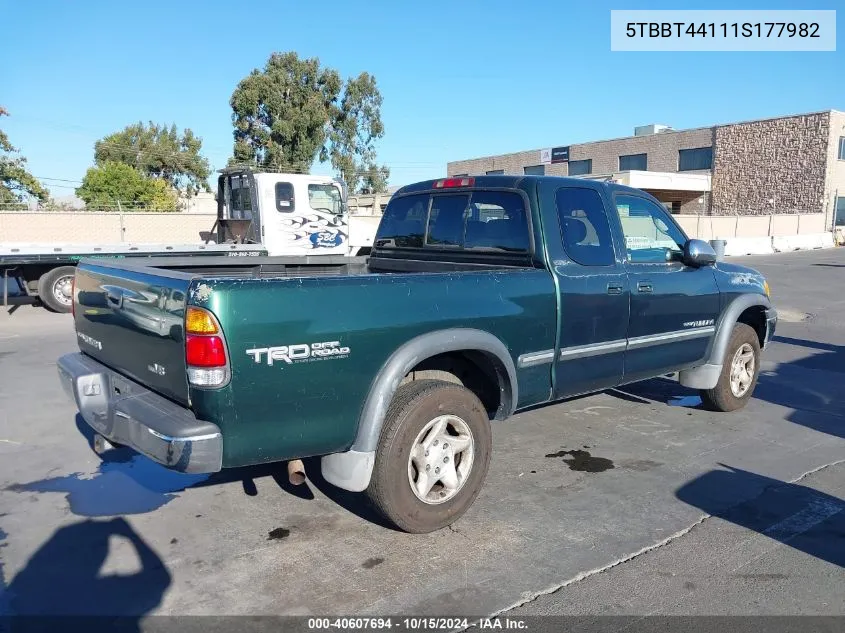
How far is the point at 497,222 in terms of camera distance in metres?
4.71

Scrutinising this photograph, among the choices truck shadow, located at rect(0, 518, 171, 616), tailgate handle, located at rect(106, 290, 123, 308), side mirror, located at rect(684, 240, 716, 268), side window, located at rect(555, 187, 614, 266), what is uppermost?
side window, located at rect(555, 187, 614, 266)

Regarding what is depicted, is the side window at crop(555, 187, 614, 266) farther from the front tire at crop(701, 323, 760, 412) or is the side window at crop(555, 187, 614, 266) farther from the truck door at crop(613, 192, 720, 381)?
the front tire at crop(701, 323, 760, 412)

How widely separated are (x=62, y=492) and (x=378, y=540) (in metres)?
2.13

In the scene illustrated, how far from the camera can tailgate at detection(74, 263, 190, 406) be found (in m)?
3.16

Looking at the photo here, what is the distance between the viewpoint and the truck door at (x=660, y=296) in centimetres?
495

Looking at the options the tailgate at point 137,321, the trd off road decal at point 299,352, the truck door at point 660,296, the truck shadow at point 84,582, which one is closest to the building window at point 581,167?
the truck door at point 660,296

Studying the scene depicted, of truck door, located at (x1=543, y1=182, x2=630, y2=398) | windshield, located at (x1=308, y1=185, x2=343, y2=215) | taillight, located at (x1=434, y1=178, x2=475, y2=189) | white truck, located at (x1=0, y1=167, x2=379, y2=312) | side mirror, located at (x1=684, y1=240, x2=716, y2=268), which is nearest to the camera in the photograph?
truck door, located at (x1=543, y1=182, x2=630, y2=398)

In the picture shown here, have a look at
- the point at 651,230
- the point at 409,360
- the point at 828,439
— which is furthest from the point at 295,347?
the point at 828,439

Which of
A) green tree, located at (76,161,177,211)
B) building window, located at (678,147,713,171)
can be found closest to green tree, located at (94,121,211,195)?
green tree, located at (76,161,177,211)

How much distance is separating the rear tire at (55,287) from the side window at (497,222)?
30.4 feet

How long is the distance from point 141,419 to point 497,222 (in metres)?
2.61

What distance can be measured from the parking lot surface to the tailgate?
0.91 metres

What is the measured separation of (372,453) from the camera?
11.4ft

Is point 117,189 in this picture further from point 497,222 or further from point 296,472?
point 296,472
